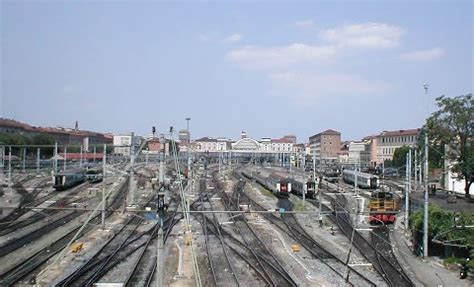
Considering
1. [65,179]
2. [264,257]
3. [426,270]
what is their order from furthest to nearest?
[65,179]
[264,257]
[426,270]

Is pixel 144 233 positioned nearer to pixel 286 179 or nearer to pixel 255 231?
pixel 255 231

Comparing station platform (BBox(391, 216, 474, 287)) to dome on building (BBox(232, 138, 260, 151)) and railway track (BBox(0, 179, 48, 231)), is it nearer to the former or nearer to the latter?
railway track (BBox(0, 179, 48, 231))

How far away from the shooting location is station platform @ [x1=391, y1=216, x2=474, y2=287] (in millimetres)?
19750

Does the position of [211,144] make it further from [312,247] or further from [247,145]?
[312,247]

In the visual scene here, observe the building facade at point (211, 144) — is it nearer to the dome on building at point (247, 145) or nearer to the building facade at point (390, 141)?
the dome on building at point (247, 145)

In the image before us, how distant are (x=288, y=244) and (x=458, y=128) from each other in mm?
18197

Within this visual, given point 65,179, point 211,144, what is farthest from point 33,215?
point 211,144

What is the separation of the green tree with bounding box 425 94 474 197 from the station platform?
11731 millimetres

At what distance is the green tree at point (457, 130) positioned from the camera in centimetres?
3609

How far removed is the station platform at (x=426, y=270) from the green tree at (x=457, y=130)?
1173cm

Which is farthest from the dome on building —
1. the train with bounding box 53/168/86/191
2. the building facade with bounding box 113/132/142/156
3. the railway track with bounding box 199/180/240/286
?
the railway track with bounding box 199/180/240/286

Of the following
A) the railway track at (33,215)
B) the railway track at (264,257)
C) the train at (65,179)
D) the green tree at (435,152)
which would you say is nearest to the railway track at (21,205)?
the railway track at (33,215)

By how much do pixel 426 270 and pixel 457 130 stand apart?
18.3 metres

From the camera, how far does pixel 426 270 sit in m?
21.8
